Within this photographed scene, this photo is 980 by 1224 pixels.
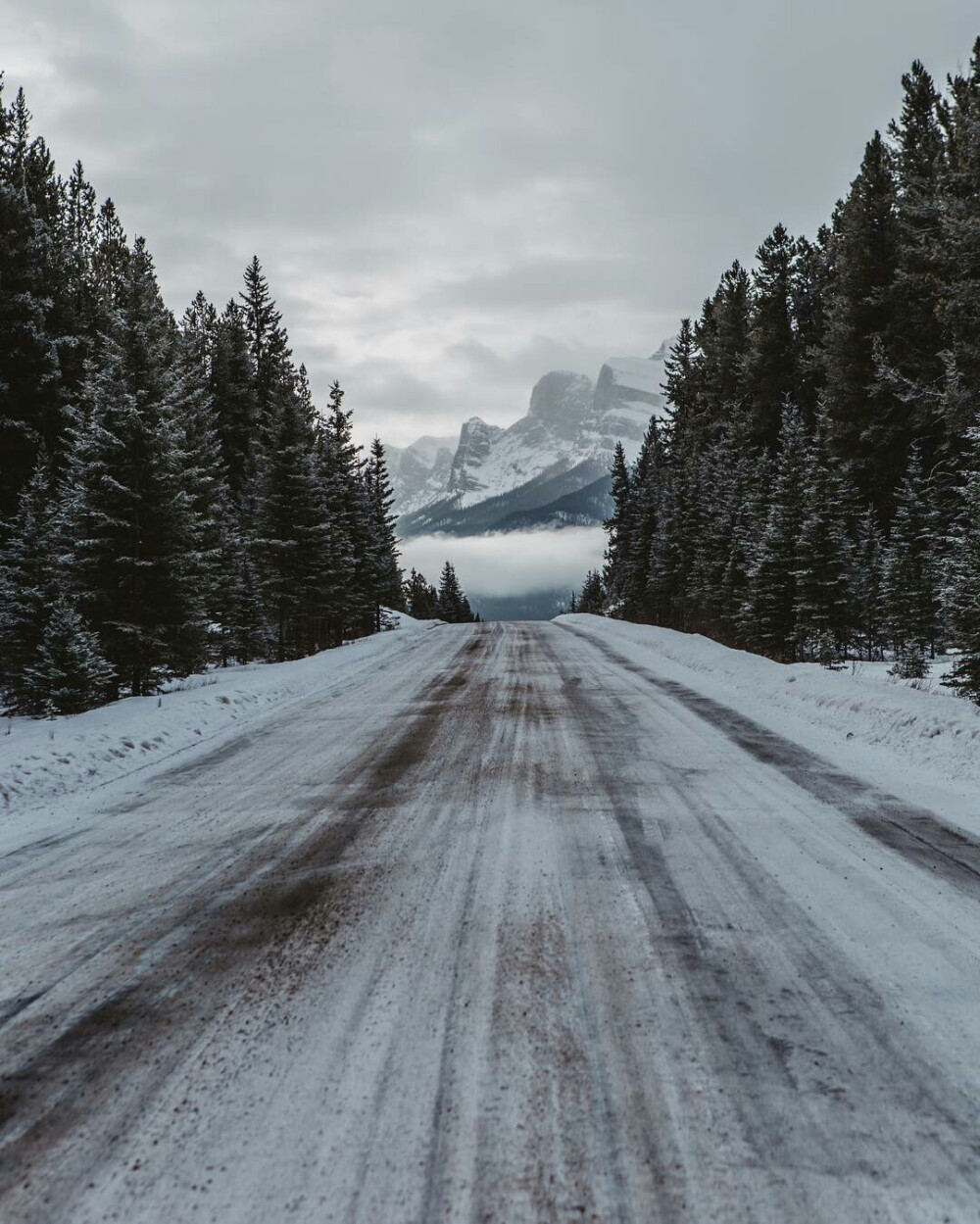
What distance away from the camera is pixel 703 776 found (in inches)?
225

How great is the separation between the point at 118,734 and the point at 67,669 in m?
3.34

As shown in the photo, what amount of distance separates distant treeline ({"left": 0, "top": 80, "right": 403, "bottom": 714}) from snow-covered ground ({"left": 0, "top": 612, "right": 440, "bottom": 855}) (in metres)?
1.86

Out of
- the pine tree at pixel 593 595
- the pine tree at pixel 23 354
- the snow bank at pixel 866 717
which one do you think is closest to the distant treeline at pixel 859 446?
the snow bank at pixel 866 717

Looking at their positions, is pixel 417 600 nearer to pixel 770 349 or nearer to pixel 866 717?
pixel 770 349

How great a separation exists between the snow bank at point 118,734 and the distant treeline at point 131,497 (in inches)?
69.7

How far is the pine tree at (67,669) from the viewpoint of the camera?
9.55 metres

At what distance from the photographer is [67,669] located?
962 centimetres

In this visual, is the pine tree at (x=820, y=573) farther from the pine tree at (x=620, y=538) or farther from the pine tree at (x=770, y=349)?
the pine tree at (x=620, y=538)

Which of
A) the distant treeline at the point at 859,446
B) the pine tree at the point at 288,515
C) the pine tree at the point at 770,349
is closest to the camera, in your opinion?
the distant treeline at the point at 859,446

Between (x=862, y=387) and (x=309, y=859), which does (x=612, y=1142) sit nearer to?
(x=309, y=859)

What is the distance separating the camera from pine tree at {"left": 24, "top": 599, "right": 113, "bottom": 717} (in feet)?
31.3

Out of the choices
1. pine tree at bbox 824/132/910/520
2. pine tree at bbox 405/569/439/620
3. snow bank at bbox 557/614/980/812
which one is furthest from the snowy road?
pine tree at bbox 405/569/439/620

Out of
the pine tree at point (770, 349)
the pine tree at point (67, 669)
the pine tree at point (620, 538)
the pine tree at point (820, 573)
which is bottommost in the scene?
the pine tree at point (67, 669)

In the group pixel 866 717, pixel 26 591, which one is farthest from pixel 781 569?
pixel 26 591
